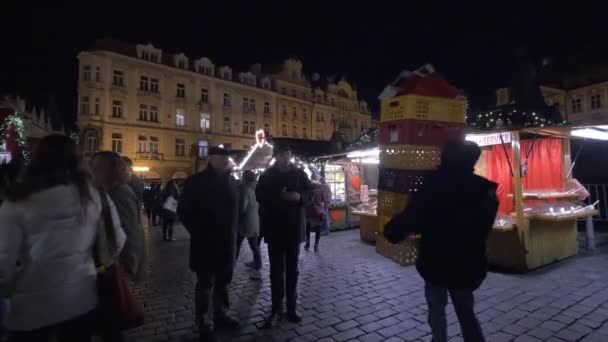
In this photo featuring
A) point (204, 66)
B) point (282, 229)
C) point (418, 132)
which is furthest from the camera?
point (204, 66)

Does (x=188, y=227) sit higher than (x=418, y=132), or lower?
lower

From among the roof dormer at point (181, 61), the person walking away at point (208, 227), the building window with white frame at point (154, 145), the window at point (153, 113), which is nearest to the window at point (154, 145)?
the building window with white frame at point (154, 145)

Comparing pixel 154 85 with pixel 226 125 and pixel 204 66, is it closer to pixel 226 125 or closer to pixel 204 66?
pixel 204 66

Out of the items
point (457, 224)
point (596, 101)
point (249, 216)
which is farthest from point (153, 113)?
point (596, 101)

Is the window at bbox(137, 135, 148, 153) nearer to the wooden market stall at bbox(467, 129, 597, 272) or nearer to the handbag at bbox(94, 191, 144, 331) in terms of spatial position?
the wooden market stall at bbox(467, 129, 597, 272)

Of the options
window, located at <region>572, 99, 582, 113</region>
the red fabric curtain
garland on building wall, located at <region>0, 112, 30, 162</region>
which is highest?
window, located at <region>572, 99, 582, 113</region>

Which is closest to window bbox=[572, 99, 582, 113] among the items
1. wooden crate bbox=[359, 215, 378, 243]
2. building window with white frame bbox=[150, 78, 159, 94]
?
wooden crate bbox=[359, 215, 378, 243]

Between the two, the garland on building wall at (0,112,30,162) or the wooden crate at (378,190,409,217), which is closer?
the wooden crate at (378,190,409,217)

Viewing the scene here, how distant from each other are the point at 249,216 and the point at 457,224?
14.9ft

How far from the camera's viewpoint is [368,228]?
9164mm

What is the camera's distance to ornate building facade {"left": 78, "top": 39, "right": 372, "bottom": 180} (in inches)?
1173

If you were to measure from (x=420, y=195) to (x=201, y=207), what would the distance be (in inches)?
89.8

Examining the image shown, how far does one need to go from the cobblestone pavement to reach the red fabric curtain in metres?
1.63

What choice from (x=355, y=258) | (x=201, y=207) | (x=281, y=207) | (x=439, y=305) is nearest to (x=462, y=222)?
(x=439, y=305)
